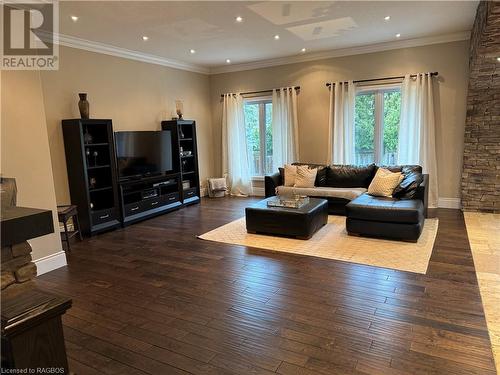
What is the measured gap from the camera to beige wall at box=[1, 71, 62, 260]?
325cm

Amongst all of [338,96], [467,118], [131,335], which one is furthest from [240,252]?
[467,118]

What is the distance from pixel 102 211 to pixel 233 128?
3496 millimetres

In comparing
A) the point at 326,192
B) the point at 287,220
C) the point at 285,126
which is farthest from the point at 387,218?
the point at 285,126

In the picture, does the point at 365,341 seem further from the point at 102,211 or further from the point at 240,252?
the point at 102,211

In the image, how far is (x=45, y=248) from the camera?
3623mm

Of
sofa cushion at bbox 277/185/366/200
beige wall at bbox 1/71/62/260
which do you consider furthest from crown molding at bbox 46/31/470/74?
sofa cushion at bbox 277/185/366/200

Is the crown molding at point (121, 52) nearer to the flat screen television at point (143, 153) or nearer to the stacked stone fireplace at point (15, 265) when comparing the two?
the flat screen television at point (143, 153)

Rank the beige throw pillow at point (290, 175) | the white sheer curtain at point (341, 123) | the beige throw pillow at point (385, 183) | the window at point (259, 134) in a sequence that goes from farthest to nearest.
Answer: the window at point (259, 134), the white sheer curtain at point (341, 123), the beige throw pillow at point (290, 175), the beige throw pillow at point (385, 183)

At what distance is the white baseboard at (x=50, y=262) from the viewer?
11.6 ft

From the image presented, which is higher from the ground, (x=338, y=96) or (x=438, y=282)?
(x=338, y=96)

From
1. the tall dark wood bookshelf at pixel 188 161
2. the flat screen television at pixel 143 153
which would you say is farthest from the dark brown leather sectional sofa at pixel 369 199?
the flat screen television at pixel 143 153

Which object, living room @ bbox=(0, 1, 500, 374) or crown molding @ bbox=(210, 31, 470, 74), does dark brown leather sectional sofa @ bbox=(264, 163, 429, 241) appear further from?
crown molding @ bbox=(210, 31, 470, 74)

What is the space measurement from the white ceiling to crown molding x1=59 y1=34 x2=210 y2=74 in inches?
5.2

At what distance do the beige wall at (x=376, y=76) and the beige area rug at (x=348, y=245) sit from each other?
1.47 meters
